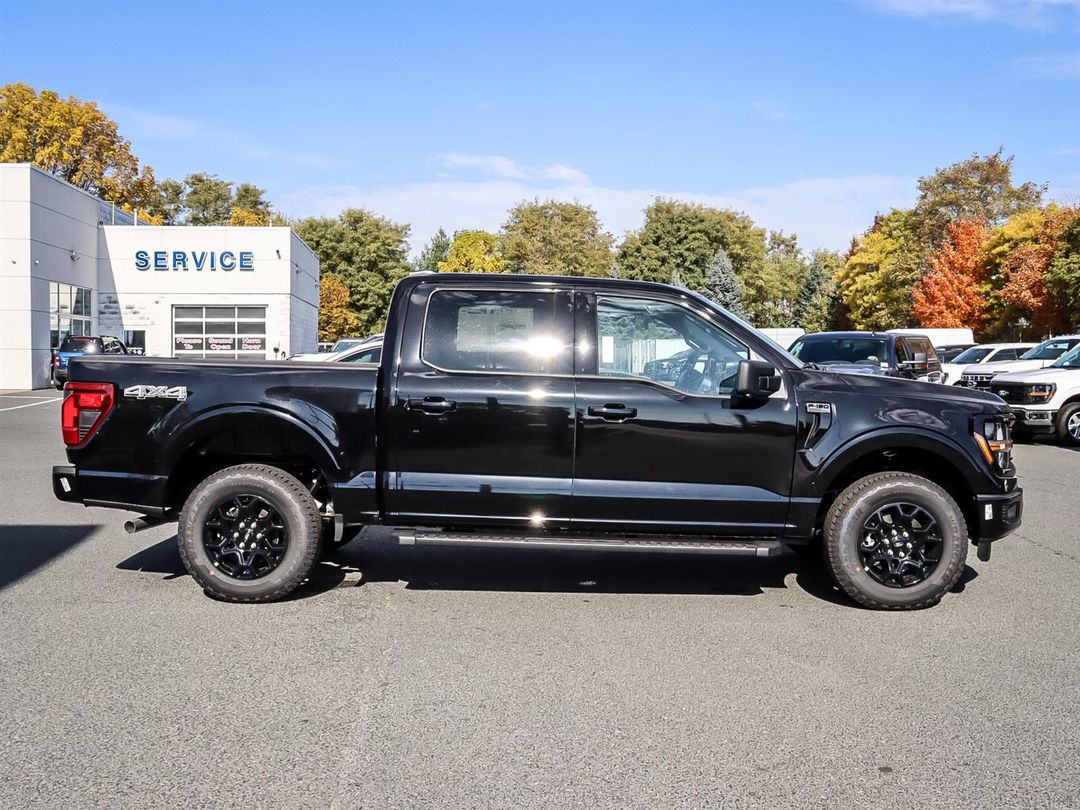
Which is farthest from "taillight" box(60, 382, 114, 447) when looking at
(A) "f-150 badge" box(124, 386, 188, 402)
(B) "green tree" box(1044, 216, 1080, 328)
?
(B) "green tree" box(1044, 216, 1080, 328)

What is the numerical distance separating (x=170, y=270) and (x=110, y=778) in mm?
37485

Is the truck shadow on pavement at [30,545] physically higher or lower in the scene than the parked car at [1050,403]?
lower

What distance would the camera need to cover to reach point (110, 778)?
345 cm

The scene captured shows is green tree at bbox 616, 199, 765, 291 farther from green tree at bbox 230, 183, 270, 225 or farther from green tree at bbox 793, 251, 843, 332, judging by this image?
green tree at bbox 230, 183, 270, 225

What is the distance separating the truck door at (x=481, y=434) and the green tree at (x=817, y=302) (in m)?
82.5

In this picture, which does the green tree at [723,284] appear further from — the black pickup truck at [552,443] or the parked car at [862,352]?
the black pickup truck at [552,443]

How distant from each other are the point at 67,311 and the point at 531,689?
34.5m

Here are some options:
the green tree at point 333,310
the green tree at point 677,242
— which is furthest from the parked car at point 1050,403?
the green tree at point 333,310

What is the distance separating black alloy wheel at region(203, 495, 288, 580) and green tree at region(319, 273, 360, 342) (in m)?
68.5

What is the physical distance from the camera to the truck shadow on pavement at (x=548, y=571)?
249 inches

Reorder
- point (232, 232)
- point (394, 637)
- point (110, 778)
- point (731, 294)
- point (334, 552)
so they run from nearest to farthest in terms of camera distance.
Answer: point (110, 778) → point (394, 637) → point (334, 552) → point (232, 232) → point (731, 294)

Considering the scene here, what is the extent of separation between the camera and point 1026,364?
19375 millimetres

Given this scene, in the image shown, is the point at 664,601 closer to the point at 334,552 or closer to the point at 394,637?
the point at 394,637

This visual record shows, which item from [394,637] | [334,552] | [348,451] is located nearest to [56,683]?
[394,637]
